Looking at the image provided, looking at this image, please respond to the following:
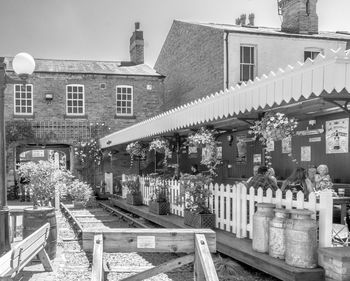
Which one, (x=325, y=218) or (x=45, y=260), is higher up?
(x=325, y=218)

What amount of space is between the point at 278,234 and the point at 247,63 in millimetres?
12767

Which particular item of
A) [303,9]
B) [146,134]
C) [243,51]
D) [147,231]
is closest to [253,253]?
[147,231]

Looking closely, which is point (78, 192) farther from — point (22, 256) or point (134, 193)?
point (22, 256)

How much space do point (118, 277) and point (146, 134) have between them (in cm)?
793

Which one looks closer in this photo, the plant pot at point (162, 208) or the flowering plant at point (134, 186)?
the plant pot at point (162, 208)

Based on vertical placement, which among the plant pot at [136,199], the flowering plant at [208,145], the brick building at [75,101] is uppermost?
the brick building at [75,101]

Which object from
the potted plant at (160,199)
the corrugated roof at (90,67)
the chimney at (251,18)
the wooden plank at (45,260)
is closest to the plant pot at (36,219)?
the wooden plank at (45,260)

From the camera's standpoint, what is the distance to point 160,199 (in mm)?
11406

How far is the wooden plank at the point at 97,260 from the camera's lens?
384 centimetres

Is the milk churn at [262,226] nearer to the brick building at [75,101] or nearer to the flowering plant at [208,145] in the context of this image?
the flowering plant at [208,145]

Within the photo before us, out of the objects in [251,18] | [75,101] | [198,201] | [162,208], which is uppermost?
[251,18]

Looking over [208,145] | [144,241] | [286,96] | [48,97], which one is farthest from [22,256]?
[48,97]

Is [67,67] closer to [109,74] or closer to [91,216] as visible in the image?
[109,74]

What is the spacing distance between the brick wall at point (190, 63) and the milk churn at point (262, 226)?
466 inches
